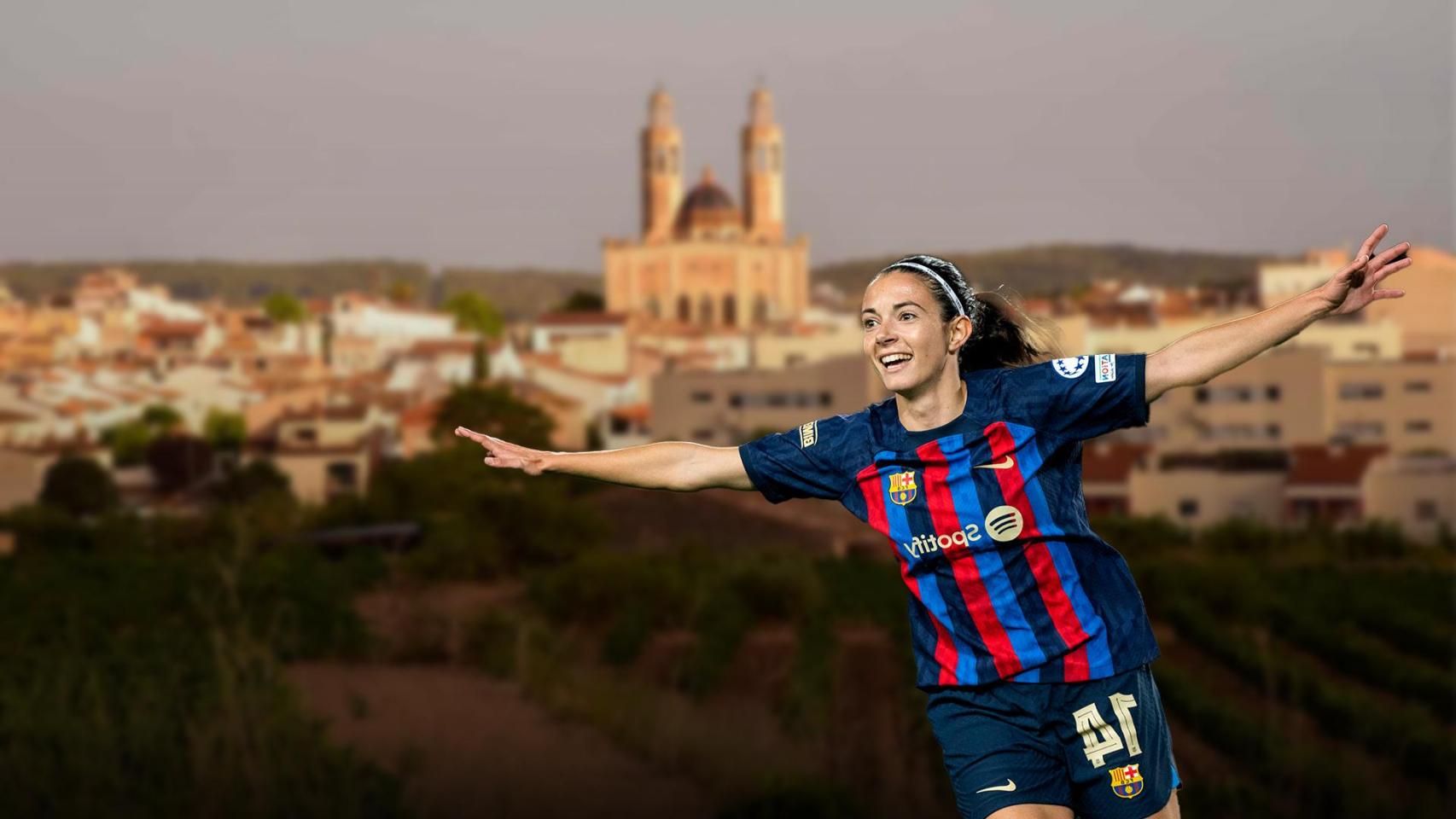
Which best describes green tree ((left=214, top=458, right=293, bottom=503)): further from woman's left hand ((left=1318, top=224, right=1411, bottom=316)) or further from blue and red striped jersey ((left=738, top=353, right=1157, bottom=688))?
woman's left hand ((left=1318, top=224, right=1411, bottom=316))

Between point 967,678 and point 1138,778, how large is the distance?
23cm

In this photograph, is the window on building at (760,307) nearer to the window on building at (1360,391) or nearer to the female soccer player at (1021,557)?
the window on building at (1360,391)

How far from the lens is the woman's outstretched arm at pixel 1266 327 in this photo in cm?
227

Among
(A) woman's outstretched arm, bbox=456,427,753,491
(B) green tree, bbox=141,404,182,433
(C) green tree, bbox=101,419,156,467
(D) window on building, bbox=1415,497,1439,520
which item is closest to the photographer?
(A) woman's outstretched arm, bbox=456,427,753,491

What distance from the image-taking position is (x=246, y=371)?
59531 millimetres

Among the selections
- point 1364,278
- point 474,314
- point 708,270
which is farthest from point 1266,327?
point 708,270

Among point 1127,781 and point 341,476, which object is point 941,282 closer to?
point 1127,781

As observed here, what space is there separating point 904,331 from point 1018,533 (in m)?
0.27

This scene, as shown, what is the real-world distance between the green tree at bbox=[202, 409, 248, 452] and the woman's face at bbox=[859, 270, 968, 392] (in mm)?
47154

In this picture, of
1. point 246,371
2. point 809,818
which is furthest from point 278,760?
point 246,371

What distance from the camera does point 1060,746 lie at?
7.82ft

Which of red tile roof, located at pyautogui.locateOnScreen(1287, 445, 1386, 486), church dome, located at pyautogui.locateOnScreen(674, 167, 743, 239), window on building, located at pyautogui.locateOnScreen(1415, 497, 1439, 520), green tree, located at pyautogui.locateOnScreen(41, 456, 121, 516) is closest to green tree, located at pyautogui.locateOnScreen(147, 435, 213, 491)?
green tree, located at pyautogui.locateOnScreen(41, 456, 121, 516)

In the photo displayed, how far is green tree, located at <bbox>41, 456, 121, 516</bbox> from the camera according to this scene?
40.6 m

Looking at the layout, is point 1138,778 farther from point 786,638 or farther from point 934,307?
point 786,638
